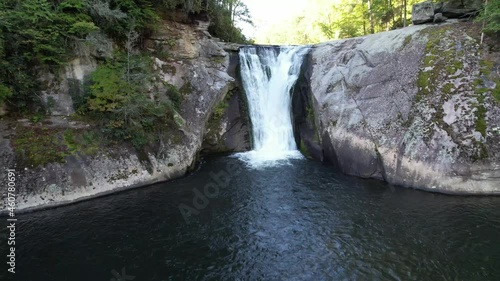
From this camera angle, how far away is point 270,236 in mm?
8617

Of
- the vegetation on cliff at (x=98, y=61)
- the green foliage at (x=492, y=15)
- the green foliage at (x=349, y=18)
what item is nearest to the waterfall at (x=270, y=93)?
the vegetation on cliff at (x=98, y=61)

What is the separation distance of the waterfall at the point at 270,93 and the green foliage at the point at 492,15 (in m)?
9.06

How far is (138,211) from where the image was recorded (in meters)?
10.1

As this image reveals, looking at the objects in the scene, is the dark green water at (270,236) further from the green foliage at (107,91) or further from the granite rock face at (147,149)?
the green foliage at (107,91)

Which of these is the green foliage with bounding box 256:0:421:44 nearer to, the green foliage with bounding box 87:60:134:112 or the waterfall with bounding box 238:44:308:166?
the waterfall with bounding box 238:44:308:166

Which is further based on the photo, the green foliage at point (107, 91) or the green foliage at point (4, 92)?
the green foliage at point (107, 91)

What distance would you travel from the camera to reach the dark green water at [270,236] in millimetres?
7012

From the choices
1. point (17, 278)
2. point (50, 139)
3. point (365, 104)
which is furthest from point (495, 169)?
point (50, 139)

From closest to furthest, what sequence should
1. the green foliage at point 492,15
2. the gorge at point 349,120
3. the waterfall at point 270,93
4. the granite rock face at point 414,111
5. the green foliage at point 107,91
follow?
the gorge at point 349,120
the granite rock face at point 414,111
the green foliage at point 492,15
the green foliage at point 107,91
the waterfall at point 270,93

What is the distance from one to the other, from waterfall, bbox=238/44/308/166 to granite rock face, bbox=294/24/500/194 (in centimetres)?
225

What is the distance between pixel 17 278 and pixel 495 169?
14.8 m

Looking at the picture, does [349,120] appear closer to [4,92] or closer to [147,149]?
[147,149]

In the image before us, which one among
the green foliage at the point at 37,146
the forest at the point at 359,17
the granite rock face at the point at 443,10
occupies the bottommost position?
the green foliage at the point at 37,146

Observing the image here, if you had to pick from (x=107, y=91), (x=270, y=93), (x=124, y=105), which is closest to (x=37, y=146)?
(x=107, y=91)
